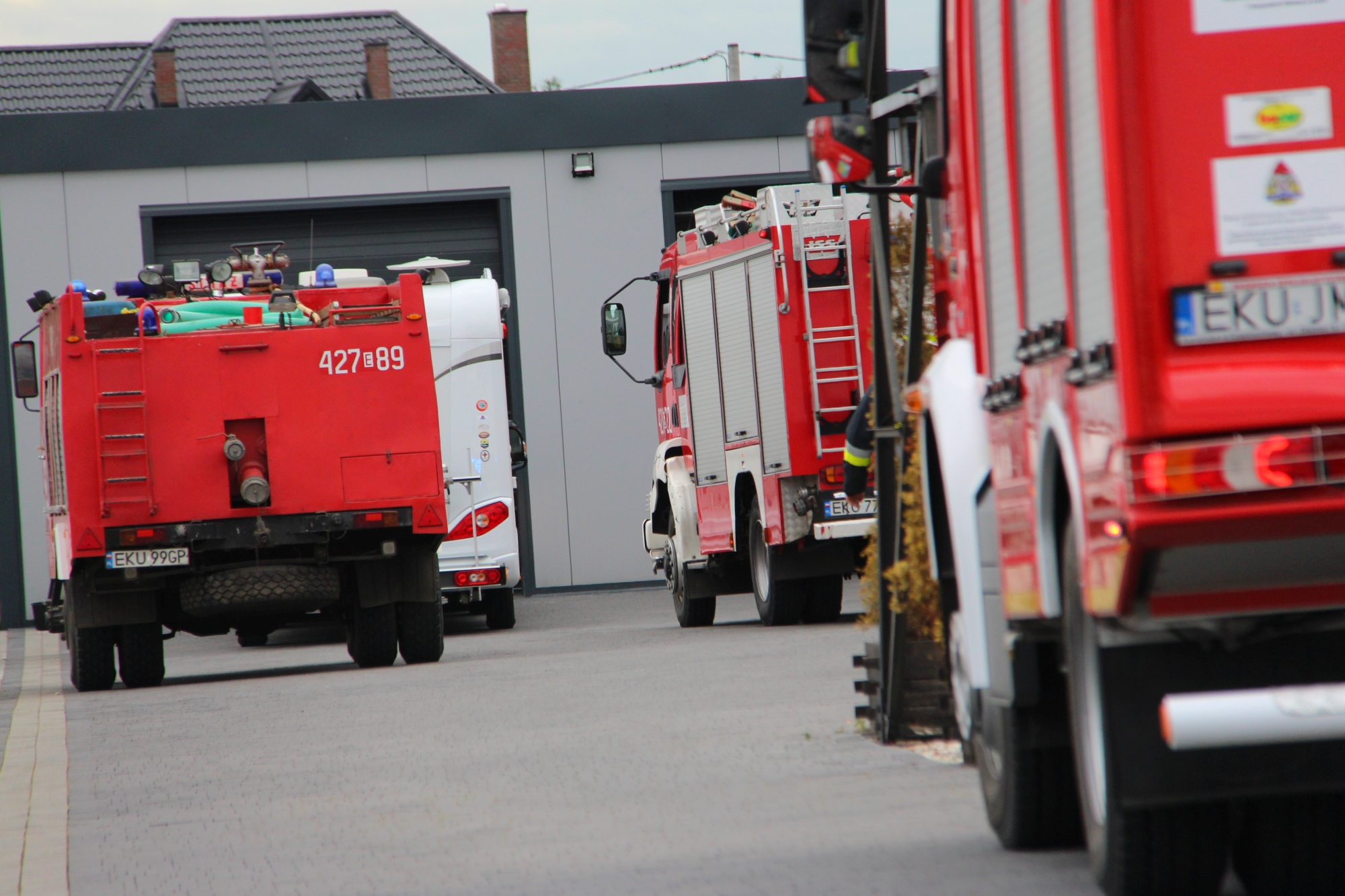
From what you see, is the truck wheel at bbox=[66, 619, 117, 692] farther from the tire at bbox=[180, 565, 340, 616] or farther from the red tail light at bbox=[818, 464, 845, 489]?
the red tail light at bbox=[818, 464, 845, 489]

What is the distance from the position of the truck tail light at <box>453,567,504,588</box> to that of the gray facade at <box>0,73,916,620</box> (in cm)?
A: 771

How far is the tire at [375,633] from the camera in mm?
15430

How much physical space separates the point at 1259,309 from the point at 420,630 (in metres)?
11.8

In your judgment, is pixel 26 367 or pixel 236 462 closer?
pixel 236 462

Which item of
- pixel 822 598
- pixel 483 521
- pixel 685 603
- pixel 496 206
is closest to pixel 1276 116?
pixel 822 598

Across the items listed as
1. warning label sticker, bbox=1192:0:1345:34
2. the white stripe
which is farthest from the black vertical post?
warning label sticker, bbox=1192:0:1345:34

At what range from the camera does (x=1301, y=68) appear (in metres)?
4.42

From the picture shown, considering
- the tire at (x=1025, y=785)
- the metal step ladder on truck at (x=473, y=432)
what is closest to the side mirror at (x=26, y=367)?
the metal step ladder on truck at (x=473, y=432)

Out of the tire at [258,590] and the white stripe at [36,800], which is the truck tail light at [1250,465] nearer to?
the white stripe at [36,800]

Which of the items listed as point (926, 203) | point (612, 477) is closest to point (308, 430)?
point (926, 203)

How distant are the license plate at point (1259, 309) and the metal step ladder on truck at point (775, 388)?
37.8ft

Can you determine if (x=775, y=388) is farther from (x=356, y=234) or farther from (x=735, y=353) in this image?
(x=356, y=234)

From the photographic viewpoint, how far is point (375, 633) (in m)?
15.4

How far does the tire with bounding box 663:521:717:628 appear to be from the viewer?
18781 millimetres
